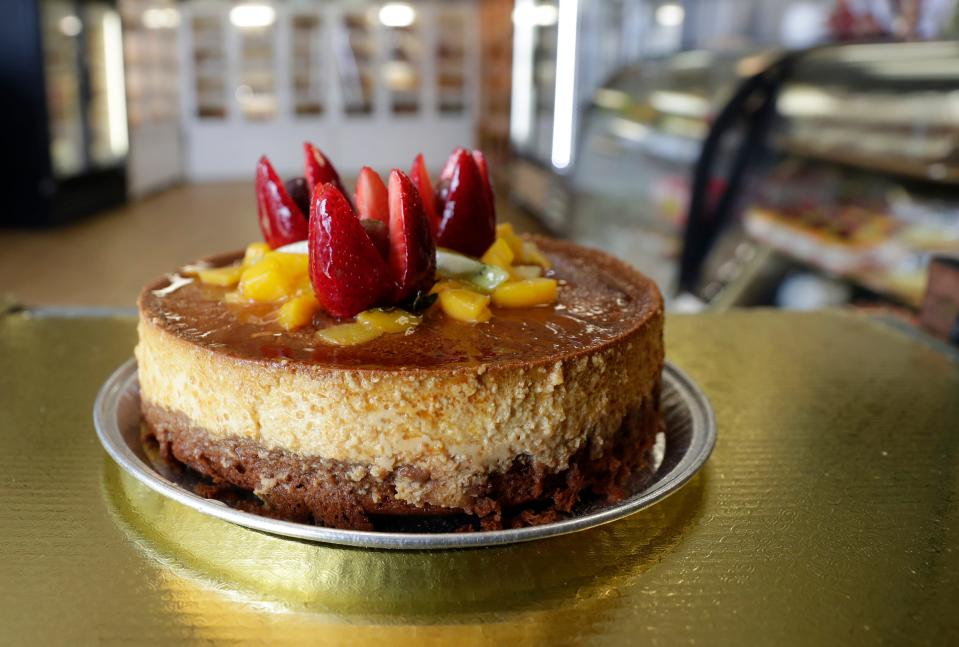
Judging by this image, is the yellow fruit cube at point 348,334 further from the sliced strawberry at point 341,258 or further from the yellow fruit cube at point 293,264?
the yellow fruit cube at point 293,264

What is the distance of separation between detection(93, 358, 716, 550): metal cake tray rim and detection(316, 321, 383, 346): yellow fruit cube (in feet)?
1.03

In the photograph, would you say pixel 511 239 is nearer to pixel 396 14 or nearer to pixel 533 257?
pixel 533 257

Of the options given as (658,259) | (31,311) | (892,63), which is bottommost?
(658,259)

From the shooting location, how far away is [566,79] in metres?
7.28

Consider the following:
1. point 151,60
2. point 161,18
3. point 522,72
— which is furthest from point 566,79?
point 161,18

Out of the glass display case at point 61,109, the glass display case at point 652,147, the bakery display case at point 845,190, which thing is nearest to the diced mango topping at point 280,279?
the bakery display case at point 845,190

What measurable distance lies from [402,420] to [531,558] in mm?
269

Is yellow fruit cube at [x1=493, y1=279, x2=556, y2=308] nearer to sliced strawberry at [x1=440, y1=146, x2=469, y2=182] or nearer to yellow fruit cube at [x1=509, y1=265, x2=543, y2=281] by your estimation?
yellow fruit cube at [x1=509, y1=265, x2=543, y2=281]

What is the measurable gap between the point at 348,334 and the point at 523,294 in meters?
0.37

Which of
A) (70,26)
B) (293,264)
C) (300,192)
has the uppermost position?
(70,26)

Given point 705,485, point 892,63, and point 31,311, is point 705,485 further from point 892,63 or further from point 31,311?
point 892,63

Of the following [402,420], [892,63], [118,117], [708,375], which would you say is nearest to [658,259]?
[892,63]

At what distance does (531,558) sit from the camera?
1137mm

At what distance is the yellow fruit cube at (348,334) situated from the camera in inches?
52.2
